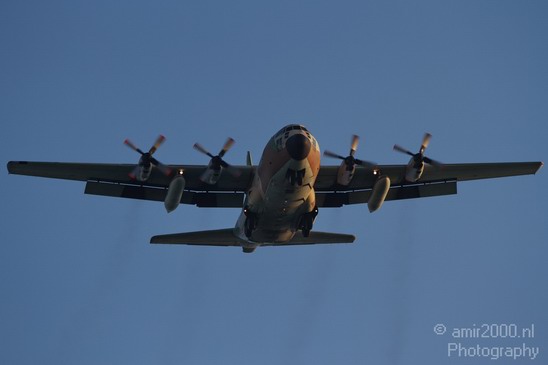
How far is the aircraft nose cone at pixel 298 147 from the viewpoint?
Answer: 31734mm

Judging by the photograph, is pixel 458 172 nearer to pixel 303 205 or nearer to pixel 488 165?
pixel 488 165

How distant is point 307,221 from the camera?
3453cm

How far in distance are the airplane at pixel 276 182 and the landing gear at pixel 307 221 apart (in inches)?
1.6

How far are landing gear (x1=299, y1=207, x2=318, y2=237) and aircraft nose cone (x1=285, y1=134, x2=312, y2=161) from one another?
3377 mm

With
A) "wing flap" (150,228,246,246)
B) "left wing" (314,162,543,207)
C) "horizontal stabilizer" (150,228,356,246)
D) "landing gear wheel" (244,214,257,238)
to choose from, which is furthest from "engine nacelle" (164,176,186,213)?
"left wing" (314,162,543,207)

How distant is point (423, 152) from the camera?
118ft

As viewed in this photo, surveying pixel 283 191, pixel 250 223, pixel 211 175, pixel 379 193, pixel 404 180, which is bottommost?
pixel 250 223

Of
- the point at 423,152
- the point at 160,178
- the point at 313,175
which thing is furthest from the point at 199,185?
the point at 423,152

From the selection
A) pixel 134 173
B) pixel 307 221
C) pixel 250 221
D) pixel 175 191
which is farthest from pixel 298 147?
pixel 134 173

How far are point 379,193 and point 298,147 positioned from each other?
15.1 ft

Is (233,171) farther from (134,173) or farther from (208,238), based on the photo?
(134,173)

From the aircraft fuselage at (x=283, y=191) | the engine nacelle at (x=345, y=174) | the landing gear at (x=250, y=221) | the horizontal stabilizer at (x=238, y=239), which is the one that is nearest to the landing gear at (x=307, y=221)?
Result: the aircraft fuselage at (x=283, y=191)

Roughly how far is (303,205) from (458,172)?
7.97 m

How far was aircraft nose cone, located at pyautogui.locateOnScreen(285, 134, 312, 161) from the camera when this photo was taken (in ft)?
104
